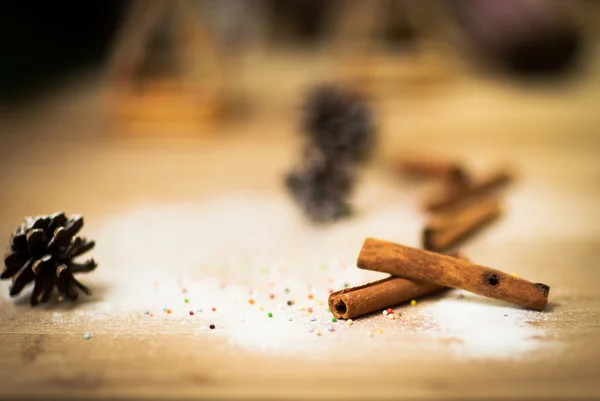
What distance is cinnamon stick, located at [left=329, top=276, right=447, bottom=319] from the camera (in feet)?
2.52

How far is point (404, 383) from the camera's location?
2.14ft

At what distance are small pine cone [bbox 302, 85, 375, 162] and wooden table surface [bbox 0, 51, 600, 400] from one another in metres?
0.10

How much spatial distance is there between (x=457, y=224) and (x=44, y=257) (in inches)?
25.1

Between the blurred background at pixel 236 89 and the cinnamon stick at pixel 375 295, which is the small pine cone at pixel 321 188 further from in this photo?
the cinnamon stick at pixel 375 295

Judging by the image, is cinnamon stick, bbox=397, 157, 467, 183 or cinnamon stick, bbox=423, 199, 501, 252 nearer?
cinnamon stick, bbox=423, 199, 501, 252

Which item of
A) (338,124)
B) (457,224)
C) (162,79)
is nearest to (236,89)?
(162,79)

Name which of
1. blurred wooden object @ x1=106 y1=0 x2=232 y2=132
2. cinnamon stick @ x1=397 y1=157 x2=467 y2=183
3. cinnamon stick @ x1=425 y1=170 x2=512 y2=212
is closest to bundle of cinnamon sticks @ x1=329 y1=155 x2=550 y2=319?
cinnamon stick @ x1=425 y1=170 x2=512 y2=212

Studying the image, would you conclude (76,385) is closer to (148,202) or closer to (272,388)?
(272,388)

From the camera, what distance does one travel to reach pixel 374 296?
78cm

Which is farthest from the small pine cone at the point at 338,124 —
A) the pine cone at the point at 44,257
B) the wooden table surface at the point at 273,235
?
the pine cone at the point at 44,257

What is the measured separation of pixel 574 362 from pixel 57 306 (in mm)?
645

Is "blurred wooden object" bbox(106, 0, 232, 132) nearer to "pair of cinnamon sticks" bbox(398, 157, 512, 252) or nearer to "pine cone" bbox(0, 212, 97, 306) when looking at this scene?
"pair of cinnamon sticks" bbox(398, 157, 512, 252)

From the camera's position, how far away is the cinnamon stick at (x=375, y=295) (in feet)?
2.52

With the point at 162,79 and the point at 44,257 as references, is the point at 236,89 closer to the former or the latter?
the point at 162,79
